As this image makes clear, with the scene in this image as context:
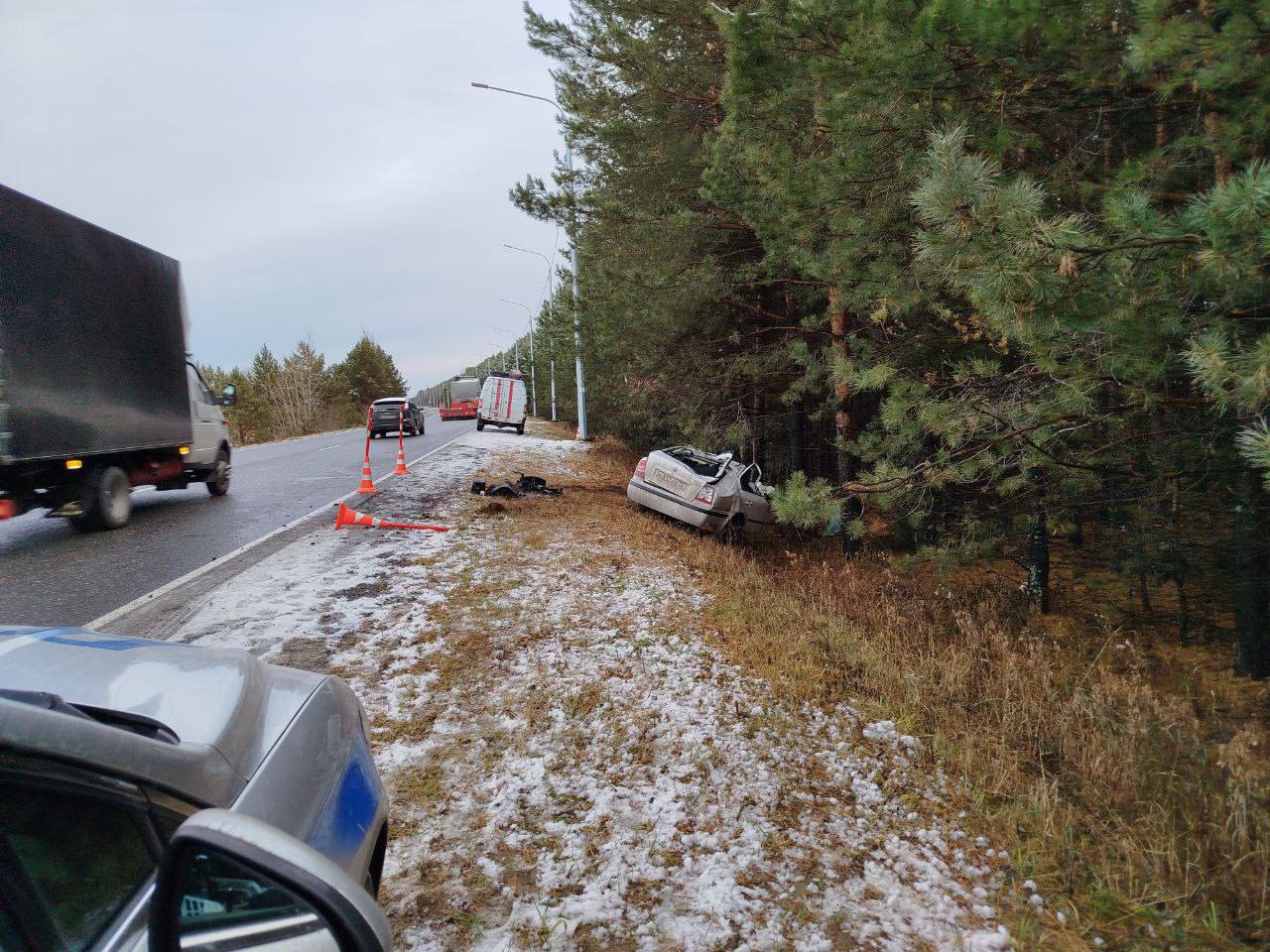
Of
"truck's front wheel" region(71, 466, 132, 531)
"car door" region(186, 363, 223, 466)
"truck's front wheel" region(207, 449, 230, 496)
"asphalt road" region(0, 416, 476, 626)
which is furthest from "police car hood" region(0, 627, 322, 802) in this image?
"truck's front wheel" region(207, 449, 230, 496)

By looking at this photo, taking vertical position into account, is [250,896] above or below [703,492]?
above

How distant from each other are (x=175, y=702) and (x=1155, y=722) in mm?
4686

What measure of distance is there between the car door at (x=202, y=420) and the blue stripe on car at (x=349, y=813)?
10.7 metres

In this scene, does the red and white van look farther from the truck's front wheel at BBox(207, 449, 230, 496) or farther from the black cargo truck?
the black cargo truck

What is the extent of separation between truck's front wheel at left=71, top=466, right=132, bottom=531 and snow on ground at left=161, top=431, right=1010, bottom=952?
3574 mm

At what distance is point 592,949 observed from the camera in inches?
104

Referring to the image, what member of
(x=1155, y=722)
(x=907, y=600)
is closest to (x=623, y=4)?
(x=907, y=600)

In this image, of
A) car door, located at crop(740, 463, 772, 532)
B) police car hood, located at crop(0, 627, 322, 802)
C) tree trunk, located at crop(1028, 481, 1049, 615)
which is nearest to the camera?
police car hood, located at crop(0, 627, 322, 802)

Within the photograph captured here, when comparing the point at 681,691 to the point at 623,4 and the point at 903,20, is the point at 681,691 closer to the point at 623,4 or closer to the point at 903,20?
the point at 903,20

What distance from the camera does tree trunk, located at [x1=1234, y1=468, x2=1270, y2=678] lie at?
5367 millimetres

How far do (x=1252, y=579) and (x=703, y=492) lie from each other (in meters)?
6.64

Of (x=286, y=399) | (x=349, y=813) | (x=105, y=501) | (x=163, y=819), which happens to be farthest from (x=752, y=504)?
(x=286, y=399)

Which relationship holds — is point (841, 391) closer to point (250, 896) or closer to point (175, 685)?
point (175, 685)

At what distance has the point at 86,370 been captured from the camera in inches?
323
